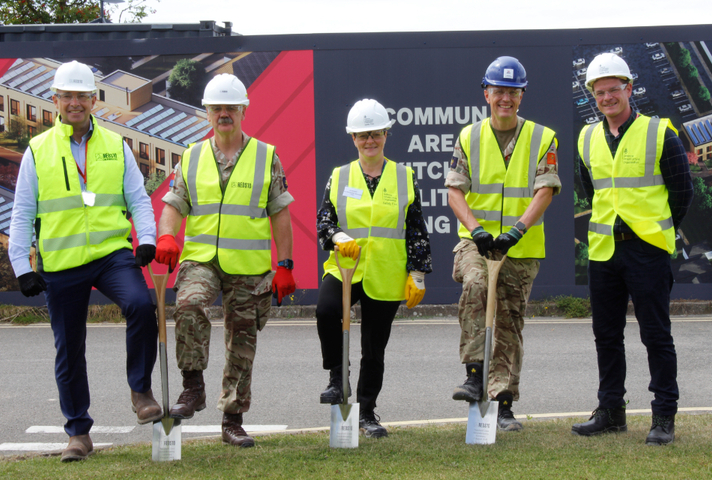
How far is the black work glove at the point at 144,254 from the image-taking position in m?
4.43

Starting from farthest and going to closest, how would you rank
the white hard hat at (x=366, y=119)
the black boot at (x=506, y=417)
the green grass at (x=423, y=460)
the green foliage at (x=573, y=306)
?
the green foliage at (x=573, y=306), the black boot at (x=506, y=417), the white hard hat at (x=366, y=119), the green grass at (x=423, y=460)

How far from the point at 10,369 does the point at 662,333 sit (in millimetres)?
6239

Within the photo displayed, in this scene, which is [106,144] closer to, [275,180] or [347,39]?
[275,180]

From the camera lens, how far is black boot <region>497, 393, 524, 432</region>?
4.98m

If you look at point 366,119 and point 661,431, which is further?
point 366,119

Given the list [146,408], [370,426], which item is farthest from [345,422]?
[146,408]

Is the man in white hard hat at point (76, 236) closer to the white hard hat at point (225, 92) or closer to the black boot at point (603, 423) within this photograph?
the white hard hat at point (225, 92)

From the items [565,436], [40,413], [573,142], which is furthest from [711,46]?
[40,413]

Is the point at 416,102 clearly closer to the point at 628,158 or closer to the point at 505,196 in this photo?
the point at 505,196

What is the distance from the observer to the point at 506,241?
4.60 m

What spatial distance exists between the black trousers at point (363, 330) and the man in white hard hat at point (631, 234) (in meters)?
1.29

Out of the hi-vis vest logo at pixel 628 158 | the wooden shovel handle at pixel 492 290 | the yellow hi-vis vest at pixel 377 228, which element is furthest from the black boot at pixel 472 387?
the hi-vis vest logo at pixel 628 158

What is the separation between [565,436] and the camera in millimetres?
4742

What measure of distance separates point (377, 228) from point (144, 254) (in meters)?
1.43
